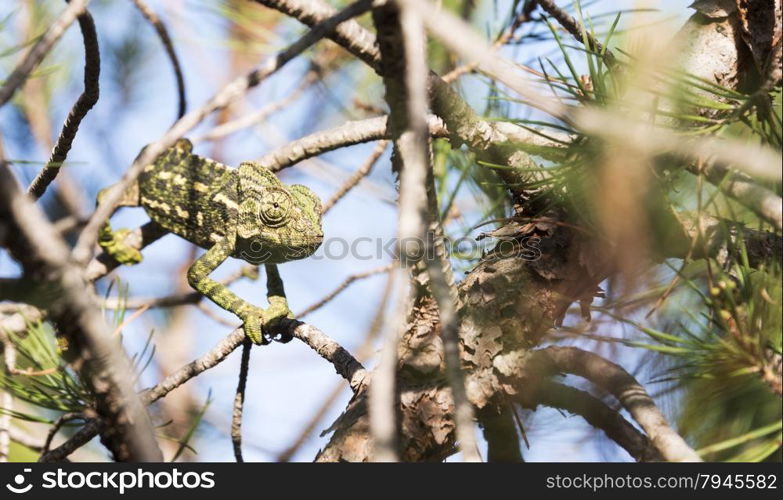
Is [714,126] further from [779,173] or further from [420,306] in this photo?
[420,306]

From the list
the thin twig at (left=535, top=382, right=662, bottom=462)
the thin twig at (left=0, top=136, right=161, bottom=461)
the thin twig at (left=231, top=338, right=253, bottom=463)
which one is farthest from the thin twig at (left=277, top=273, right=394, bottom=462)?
the thin twig at (left=0, top=136, right=161, bottom=461)

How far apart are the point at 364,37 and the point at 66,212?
3.14 m

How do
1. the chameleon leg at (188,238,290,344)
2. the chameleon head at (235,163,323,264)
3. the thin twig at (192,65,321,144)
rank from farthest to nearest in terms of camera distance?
the thin twig at (192,65,321,144), the chameleon head at (235,163,323,264), the chameleon leg at (188,238,290,344)

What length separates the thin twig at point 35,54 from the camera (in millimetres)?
811

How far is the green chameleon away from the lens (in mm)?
2275

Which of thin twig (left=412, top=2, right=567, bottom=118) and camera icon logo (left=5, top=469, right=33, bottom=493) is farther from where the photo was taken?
camera icon logo (left=5, top=469, right=33, bottom=493)

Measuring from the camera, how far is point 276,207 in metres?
2.29

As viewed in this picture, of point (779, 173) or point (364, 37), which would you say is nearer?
point (779, 173)

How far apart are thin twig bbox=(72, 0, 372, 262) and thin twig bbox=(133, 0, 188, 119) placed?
1.09 m

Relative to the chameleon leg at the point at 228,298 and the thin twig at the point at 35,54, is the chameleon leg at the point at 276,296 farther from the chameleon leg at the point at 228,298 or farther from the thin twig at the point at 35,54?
the thin twig at the point at 35,54

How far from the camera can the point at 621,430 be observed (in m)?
1.39

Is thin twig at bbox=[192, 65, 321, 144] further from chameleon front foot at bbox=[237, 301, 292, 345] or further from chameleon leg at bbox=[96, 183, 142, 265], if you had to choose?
chameleon front foot at bbox=[237, 301, 292, 345]

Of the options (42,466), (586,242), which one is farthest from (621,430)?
(42,466)

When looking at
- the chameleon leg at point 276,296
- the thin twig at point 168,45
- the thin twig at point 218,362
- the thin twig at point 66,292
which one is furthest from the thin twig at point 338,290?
the thin twig at point 66,292
